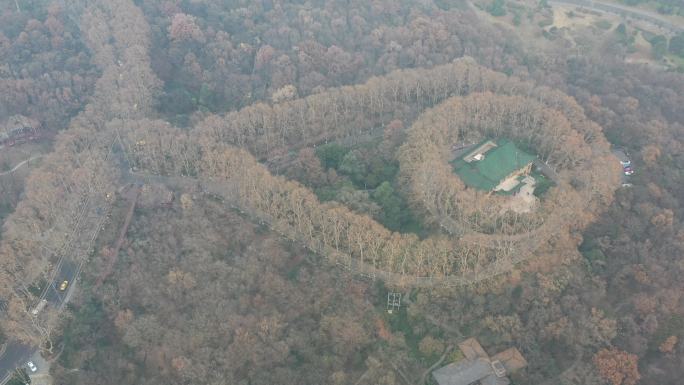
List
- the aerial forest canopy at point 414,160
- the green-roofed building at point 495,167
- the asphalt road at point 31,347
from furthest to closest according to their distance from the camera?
the green-roofed building at point 495,167 < the aerial forest canopy at point 414,160 < the asphalt road at point 31,347

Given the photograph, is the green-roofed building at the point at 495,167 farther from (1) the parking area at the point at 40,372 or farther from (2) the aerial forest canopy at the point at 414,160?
(1) the parking area at the point at 40,372

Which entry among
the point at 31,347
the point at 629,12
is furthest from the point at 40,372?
the point at 629,12

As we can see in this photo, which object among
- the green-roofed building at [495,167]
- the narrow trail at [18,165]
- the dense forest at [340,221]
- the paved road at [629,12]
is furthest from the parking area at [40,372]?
the paved road at [629,12]

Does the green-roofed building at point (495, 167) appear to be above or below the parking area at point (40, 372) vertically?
above

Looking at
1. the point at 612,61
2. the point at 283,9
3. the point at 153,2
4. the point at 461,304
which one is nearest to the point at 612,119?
the point at 612,61

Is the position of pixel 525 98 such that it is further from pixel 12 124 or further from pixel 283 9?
pixel 12 124

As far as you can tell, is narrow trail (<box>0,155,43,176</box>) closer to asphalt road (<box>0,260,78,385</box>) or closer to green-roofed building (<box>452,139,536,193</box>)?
asphalt road (<box>0,260,78,385</box>)

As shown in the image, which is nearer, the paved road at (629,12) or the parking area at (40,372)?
the parking area at (40,372)
